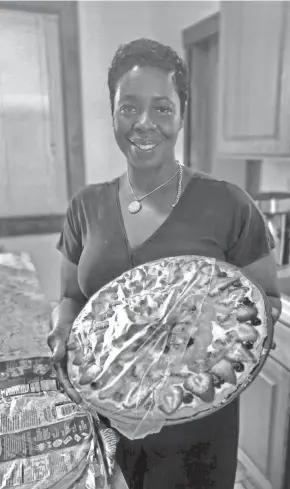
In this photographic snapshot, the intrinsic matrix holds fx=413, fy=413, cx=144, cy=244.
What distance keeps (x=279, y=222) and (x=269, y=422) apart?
67cm

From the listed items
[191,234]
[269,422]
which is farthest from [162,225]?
[269,422]

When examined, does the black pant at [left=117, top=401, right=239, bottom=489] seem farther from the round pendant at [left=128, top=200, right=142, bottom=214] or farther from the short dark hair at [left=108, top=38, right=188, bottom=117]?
the short dark hair at [left=108, top=38, right=188, bottom=117]

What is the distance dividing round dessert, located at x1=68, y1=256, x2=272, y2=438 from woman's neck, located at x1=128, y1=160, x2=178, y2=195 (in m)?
0.16

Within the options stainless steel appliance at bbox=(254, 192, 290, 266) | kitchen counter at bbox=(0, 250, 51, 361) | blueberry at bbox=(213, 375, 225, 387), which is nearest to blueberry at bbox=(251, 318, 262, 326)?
blueberry at bbox=(213, 375, 225, 387)

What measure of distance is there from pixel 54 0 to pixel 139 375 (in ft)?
6.82

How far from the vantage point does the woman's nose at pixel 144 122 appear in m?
0.76

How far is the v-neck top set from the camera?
31.4 inches

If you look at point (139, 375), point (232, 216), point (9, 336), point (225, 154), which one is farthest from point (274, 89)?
point (9, 336)

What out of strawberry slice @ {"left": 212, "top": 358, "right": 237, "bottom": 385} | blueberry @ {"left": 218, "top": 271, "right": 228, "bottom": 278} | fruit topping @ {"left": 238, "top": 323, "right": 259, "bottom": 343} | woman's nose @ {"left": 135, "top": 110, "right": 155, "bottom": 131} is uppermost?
woman's nose @ {"left": 135, "top": 110, "right": 155, "bottom": 131}

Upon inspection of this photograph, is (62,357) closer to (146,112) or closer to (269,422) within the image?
(146,112)

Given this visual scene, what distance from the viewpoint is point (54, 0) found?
6.95 feet

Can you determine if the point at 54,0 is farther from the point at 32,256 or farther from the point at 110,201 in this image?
the point at 110,201

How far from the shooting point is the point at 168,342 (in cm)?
76

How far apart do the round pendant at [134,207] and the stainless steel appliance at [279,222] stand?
29.1 inches
